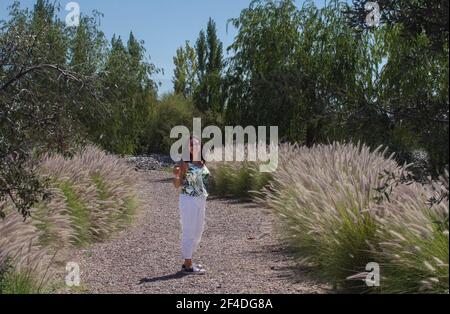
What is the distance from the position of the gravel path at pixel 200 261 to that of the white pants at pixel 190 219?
0.30m

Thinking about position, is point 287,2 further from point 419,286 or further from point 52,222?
point 419,286

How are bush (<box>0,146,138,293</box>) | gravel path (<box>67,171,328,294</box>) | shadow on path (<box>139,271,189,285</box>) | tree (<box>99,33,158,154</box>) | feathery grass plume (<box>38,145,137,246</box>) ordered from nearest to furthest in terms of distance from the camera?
bush (<box>0,146,138,293</box>)
gravel path (<box>67,171,328,294</box>)
shadow on path (<box>139,271,189,285</box>)
feathery grass plume (<box>38,145,137,246</box>)
tree (<box>99,33,158,154</box>)

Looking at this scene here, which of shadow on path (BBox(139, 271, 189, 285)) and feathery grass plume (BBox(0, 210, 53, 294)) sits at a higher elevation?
feathery grass plume (BBox(0, 210, 53, 294))

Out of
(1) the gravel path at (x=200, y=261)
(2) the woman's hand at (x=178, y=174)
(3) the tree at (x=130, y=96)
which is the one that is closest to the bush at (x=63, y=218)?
(1) the gravel path at (x=200, y=261)

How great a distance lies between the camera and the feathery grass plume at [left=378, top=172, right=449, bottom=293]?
14.5 ft

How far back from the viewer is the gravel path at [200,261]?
577cm

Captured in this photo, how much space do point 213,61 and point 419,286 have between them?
35.2 metres

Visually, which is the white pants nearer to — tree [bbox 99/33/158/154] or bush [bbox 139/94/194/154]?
tree [bbox 99/33/158/154]

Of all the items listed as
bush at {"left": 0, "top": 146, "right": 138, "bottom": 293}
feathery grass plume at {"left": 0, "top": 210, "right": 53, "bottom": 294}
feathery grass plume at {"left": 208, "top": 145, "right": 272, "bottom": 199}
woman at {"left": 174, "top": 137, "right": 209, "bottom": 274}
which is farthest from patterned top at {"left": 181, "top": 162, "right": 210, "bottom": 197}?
feathery grass plume at {"left": 208, "top": 145, "right": 272, "bottom": 199}

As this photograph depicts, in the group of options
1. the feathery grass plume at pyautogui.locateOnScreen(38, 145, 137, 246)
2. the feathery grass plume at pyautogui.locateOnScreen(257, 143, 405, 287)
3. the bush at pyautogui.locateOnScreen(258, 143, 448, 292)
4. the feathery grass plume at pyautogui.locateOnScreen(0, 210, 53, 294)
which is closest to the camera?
the bush at pyautogui.locateOnScreen(258, 143, 448, 292)

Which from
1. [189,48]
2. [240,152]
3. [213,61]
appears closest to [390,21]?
[240,152]

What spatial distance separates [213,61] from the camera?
1538 inches

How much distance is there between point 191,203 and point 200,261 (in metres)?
1.01

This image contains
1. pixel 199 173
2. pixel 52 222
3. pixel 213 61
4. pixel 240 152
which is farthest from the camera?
pixel 213 61
